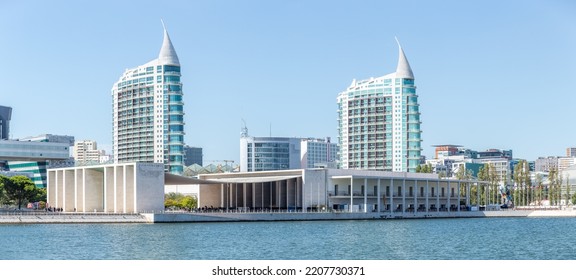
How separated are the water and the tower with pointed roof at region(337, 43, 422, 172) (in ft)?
314

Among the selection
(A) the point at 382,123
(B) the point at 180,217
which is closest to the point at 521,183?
(A) the point at 382,123

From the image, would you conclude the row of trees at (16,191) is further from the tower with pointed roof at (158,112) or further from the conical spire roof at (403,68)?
the conical spire roof at (403,68)

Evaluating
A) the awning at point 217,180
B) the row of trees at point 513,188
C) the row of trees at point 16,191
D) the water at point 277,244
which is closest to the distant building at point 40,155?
the row of trees at point 16,191

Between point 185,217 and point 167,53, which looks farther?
point 167,53

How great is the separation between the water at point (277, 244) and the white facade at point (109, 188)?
17.2m

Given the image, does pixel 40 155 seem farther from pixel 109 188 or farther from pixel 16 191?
pixel 109 188

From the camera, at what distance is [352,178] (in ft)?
396

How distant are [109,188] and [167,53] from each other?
66.5 m

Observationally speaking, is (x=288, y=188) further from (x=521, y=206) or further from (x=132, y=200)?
(x=521, y=206)

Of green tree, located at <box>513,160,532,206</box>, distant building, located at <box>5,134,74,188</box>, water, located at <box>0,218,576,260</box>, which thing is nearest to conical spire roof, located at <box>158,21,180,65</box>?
distant building, located at <box>5,134,74,188</box>

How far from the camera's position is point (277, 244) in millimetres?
64625

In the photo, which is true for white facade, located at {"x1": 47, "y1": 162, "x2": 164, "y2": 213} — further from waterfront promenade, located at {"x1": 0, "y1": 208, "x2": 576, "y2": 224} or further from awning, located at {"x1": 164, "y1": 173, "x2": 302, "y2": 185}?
awning, located at {"x1": 164, "y1": 173, "x2": 302, "y2": 185}

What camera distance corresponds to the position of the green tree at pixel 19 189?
125 metres

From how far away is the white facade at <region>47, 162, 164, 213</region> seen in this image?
10225 centimetres
